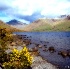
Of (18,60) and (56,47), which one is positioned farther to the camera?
(56,47)

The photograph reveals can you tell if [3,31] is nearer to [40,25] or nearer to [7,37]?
[7,37]

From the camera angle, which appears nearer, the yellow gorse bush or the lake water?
the yellow gorse bush

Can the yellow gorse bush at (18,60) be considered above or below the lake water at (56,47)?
above

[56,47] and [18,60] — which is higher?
[18,60]

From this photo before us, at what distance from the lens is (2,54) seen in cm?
952

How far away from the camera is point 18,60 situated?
891 cm

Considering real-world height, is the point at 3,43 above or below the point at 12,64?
above

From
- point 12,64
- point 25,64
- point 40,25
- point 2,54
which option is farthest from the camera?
point 40,25

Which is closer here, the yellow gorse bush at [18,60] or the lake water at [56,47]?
the yellow gorse bush at [18,60]

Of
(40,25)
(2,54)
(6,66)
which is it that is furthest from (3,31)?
(40,25)

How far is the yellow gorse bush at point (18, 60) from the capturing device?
327 inches

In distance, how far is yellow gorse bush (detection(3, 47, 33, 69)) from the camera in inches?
327

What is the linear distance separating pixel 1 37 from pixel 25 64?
5.57 feet

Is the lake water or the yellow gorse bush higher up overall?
the yellow gorse bush
